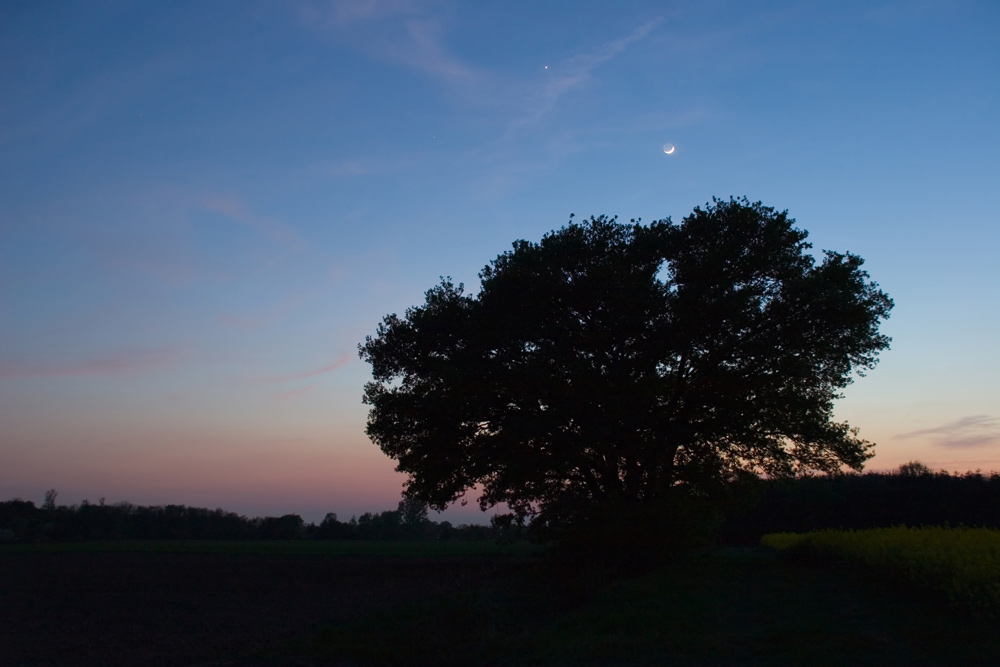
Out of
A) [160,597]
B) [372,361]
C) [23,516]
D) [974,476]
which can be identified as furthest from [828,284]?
[23,516]

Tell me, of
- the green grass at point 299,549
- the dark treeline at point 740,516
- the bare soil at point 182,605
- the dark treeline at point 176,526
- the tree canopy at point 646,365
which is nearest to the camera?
the bare soil at point 182,605

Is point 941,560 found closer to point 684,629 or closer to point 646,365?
point 684,629

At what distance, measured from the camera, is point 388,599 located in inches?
781

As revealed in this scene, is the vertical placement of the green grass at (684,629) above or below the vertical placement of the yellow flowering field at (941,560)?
below

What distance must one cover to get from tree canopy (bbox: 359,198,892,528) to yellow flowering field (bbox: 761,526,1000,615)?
5.38 m

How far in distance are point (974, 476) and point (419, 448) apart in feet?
122

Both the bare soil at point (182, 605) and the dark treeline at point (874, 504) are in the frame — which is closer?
the bare soil at point (182, 605)

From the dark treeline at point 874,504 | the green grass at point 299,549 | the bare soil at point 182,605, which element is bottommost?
the bare soil at point 182,605

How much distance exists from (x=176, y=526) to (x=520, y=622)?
92.9m

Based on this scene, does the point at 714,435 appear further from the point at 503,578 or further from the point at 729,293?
the point at 503,578

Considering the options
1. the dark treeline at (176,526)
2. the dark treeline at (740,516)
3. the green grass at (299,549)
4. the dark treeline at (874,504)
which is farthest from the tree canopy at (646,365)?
the dark treeline at (176,526)

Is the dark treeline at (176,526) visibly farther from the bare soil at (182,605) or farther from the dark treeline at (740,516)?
the bare soil at (182,605)

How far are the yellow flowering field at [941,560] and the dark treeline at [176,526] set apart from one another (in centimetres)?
6346

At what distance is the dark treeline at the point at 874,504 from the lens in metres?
41.0
